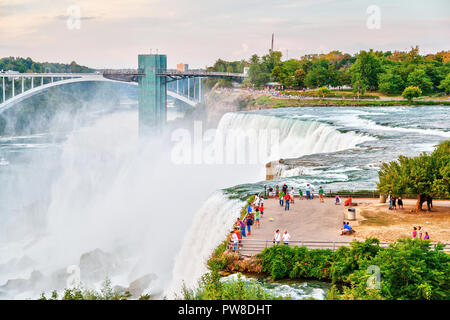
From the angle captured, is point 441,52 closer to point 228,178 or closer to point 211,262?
point 228,178

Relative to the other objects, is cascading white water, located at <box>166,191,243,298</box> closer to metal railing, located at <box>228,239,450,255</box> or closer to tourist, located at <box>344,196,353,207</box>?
metal railing, located at <box>228,239,450,255</box>

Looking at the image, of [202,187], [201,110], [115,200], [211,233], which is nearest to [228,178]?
[202,187]

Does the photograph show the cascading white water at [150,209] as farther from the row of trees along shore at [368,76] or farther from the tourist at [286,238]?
the row of trees along shore at [368,76]

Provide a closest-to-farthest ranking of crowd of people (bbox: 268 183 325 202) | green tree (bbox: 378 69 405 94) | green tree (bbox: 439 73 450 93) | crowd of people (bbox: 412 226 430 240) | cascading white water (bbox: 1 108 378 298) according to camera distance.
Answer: crowd of people (bbox: 412 226 430 240) < crowd of people (bbox: 268 183 325 202) < cascading white water (bbox: 1 108 378 298) < green tree (bbox: 439 73 450 93) < green tree (bbox: 378 69 405 94)

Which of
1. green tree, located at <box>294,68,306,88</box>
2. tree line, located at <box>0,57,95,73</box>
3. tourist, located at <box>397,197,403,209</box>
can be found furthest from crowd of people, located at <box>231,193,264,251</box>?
tree line, located at <box>0,57,95,73</box>

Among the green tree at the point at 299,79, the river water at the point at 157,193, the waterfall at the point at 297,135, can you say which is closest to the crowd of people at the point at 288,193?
the river water at the point at 157,193
